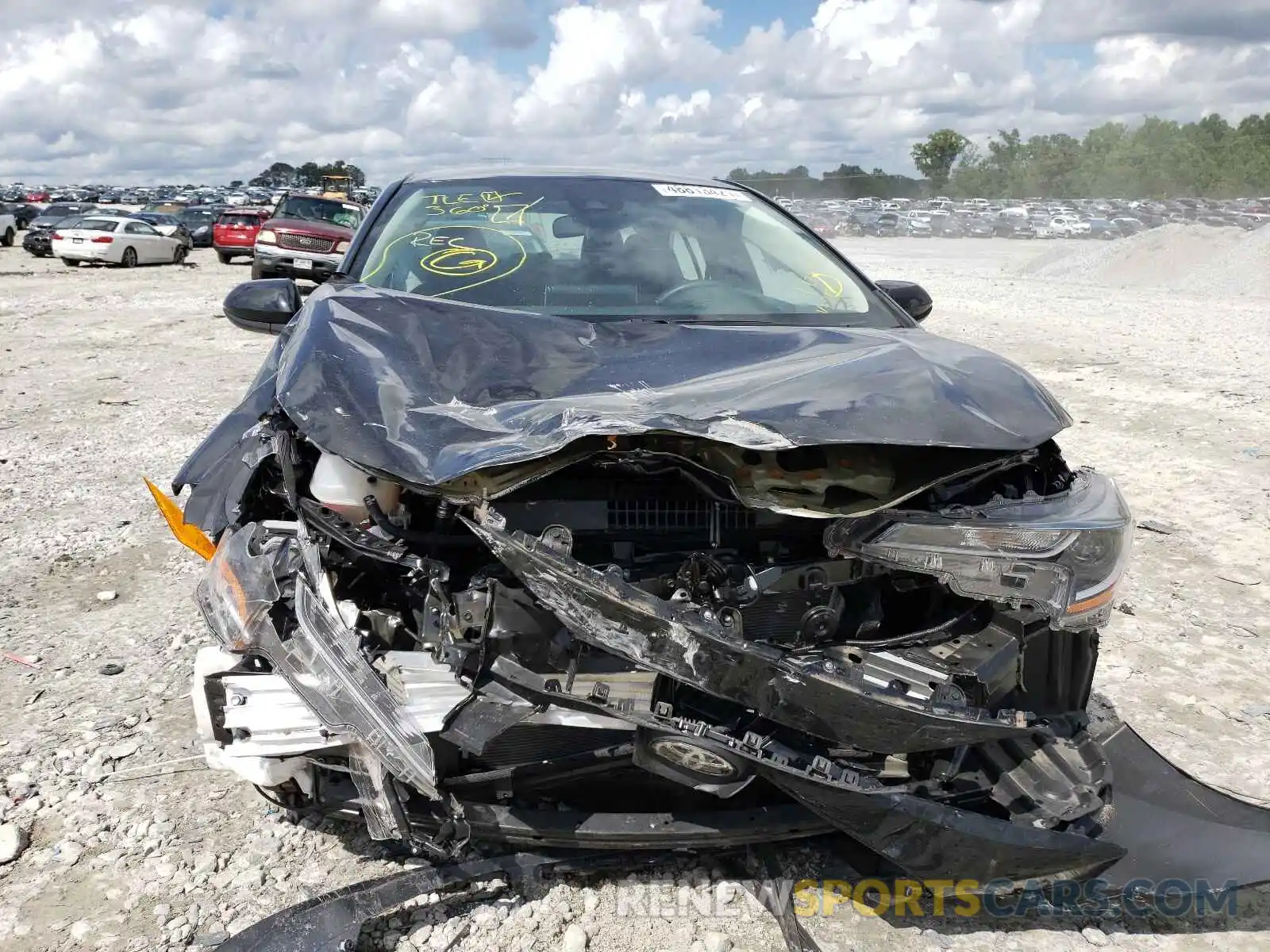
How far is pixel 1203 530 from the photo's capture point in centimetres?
522

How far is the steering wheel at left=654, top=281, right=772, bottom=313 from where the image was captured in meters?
3.29

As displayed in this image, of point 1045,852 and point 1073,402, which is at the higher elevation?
point 1045,852

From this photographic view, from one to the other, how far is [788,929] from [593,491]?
1.12 metres

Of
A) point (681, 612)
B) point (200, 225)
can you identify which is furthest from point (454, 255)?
point (200, 225)

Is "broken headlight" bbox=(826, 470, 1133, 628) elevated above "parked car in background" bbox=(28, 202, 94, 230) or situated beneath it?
elevated above

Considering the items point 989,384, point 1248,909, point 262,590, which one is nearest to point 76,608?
point 262,590

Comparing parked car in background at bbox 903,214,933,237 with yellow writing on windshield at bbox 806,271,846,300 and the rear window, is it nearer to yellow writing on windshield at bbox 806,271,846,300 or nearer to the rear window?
the rear window

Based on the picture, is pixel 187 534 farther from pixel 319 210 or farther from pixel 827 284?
pixel 319 210

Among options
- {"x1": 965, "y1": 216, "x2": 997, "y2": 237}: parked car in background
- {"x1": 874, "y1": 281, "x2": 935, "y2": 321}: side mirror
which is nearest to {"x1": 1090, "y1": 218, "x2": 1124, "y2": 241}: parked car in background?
{"x1": 965, "y1": 216, "x2": 997, "y2": 237}: parked car in background

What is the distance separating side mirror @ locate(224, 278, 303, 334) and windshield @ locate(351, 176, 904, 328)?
12.6 inches

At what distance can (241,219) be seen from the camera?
23.7 meters

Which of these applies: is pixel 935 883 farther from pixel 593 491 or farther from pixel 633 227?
pixel 633 227

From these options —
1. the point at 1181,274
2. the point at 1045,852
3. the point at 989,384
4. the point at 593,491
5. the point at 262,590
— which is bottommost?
the point at 1181,274

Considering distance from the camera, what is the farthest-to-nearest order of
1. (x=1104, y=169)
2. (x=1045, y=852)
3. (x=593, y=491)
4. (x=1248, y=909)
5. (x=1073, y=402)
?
(x=1104, y=169) < (x=1073, y=402) < (x=1248, y=909) < (x=593, y=491) < (x=1045, y=852)
